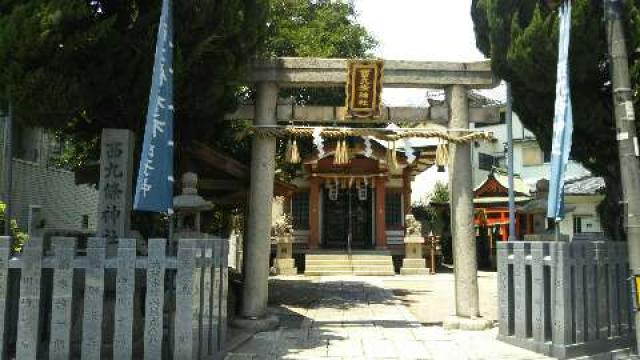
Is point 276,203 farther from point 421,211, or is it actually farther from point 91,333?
point 91,333

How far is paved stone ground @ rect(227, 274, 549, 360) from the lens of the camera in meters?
8.17

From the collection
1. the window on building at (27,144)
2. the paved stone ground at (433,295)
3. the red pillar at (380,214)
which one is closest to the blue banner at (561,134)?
the paved stone ground at (433,295)

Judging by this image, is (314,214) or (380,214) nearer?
(380,214)

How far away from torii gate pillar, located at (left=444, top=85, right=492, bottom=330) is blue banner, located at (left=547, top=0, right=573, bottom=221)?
112 inches

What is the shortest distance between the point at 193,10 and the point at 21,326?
4.56 metres

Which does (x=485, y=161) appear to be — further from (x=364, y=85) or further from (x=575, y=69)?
(x=575, y=69)

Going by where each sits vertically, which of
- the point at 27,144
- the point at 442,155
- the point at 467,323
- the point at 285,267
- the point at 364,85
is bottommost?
the point at 467,323

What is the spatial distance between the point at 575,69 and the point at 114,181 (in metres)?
6.93

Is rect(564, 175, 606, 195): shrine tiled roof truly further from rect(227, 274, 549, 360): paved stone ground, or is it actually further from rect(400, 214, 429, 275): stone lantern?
rect(227, 274, 549, 360): paved stone ground

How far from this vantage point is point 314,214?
25719 millimetres

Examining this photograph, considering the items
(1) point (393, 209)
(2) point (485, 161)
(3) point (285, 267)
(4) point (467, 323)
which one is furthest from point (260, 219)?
(2) point (485, 161)

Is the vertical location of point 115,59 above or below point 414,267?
above

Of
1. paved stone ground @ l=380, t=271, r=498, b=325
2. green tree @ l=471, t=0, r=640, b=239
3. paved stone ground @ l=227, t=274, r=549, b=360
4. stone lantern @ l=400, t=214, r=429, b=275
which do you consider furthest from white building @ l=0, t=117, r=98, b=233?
stone lantern @ l=400, t=214, r=429, b=275

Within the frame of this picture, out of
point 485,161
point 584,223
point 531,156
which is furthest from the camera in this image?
point 485,161
